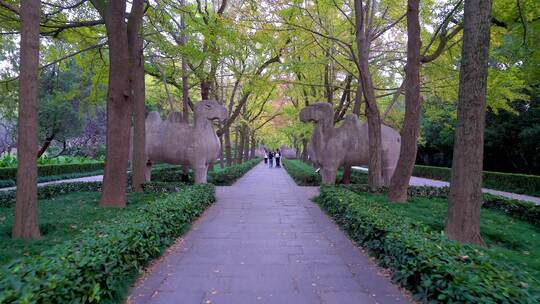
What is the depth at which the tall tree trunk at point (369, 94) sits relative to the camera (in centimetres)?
1092

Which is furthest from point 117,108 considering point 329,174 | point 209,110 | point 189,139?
point 329,174

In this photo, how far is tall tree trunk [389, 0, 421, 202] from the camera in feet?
28.6

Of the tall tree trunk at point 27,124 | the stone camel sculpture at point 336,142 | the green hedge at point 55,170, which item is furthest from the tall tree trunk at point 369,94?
the green hedge at point 55,170

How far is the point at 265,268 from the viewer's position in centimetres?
500

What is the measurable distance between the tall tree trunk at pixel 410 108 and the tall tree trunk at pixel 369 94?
1.93 metres

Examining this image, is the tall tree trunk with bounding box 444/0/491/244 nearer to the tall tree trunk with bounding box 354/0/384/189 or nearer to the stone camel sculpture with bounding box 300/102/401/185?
the tall tree trunk with bounding box 354/0/384/189

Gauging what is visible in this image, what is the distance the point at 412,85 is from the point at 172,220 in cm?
641

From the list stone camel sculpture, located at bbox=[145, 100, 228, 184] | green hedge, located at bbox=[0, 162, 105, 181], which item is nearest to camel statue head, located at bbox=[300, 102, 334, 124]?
stone camel sculpture, located at bbox=[145, 100, 228, 184]

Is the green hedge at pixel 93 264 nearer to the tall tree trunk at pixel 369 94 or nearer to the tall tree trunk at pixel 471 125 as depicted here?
the tall tree trunk at pixel 471 125

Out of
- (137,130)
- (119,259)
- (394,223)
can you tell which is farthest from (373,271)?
(137,130)

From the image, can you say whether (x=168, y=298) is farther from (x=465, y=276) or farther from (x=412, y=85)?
(x=412, y=85)

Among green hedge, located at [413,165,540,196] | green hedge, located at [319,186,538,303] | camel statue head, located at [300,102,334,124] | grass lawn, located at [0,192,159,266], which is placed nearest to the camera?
green hedge, located at [319,186,538,303]

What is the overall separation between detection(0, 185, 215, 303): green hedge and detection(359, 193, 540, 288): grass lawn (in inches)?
173

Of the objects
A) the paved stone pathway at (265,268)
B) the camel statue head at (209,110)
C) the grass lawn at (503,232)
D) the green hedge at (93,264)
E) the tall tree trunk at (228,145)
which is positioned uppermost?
the camel statue head at (209,110)
